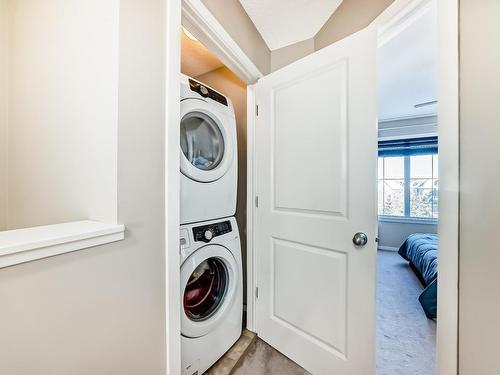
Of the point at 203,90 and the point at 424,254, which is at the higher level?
the point at 203,90

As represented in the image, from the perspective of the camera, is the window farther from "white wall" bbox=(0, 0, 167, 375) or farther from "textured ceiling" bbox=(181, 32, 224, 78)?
"white wall" bbox=(0, 0, 167, 375)

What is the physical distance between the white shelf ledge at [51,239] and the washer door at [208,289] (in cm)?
53

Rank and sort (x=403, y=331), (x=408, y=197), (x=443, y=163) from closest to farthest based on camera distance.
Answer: (x=443, y=163), (x=403, y=331), (x=408, y=197)

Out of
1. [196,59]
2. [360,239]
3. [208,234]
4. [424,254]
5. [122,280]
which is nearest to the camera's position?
[122,280]

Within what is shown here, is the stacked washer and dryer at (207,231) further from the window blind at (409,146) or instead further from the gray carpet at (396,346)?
the window blind at (409,146)

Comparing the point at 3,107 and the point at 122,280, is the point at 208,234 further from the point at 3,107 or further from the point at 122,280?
the point at 3,107

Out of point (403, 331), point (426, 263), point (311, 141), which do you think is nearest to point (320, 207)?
point (311, 141)

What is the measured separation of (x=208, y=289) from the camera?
1.34 m

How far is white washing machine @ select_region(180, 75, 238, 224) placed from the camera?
1.11 m

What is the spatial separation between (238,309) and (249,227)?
0.57 meters

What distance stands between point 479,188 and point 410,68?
7.15ft

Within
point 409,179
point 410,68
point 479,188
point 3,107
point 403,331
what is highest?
point 410,68

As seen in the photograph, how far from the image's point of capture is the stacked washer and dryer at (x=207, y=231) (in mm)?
1098

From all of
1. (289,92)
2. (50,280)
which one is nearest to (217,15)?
(289,92)
